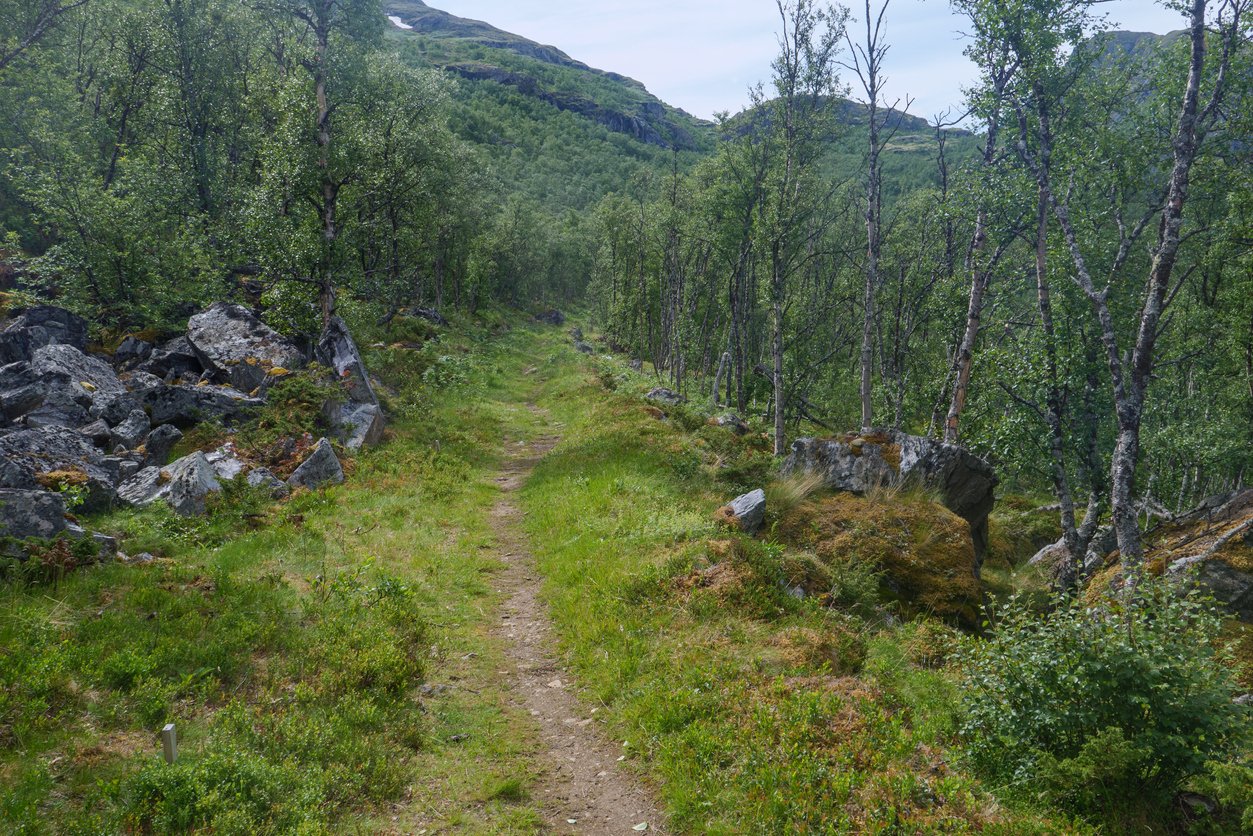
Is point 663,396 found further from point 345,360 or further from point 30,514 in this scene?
point 30,514

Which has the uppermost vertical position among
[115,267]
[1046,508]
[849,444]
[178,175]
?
[178,175]

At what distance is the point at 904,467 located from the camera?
50.5 feet

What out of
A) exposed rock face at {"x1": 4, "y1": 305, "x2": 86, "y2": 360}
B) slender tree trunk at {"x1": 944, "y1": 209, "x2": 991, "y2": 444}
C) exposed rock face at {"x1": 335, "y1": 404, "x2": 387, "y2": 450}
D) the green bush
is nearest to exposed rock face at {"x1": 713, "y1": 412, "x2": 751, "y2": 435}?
slender tree trunk at {"x1": 944, "y1": 209, "x2": 991, "y2": 444}

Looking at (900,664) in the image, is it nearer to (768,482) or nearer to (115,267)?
(768,482)

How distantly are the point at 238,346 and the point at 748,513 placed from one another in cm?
1724

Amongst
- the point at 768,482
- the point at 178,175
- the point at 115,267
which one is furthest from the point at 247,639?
the point at 178,175

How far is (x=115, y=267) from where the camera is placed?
20875 mm

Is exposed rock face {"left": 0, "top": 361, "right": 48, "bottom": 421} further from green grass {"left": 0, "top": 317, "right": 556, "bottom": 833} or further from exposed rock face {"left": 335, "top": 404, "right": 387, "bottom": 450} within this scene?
exposed rock face {"left": 335, "top": 404, "right": 387, "bottom": 450}

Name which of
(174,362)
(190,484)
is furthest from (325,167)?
(190,484)

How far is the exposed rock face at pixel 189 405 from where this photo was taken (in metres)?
15.4

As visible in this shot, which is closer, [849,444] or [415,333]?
→ [849,444]

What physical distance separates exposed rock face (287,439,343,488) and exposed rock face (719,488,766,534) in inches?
390

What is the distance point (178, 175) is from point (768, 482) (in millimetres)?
27925

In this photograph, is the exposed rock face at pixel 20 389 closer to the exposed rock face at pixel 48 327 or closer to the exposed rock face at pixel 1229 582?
the exposed rock face at pixel 48 327
